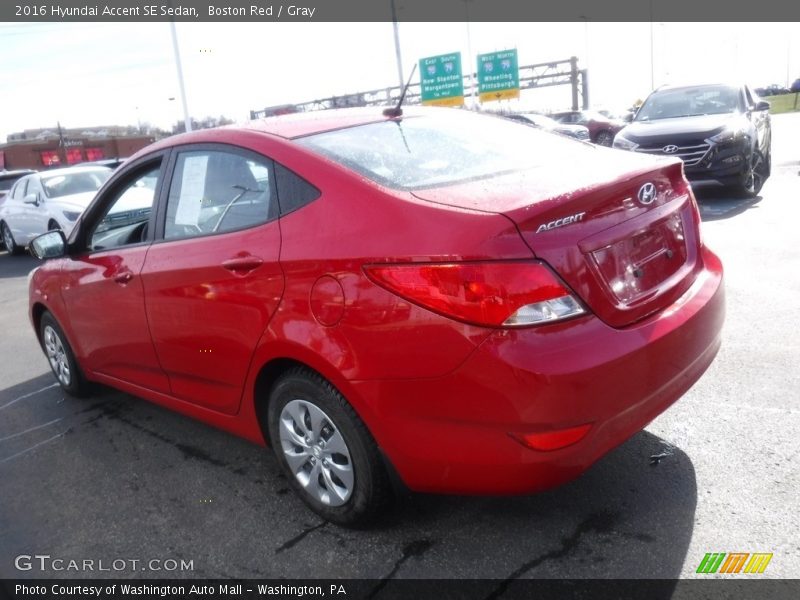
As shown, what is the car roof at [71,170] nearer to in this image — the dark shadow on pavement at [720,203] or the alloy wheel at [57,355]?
the alloy wheel at [57,355]

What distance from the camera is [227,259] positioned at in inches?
119

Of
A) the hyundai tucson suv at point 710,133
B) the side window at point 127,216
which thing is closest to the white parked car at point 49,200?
the side window at point 127,216

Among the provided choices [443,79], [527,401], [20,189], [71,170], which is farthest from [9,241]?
[443,79]

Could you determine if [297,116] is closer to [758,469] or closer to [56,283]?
[56,283]

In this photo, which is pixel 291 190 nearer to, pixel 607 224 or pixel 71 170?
pixel 607 224

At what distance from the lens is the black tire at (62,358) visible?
4.73m

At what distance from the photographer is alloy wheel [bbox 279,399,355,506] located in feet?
9.13

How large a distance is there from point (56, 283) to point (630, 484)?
3630mm

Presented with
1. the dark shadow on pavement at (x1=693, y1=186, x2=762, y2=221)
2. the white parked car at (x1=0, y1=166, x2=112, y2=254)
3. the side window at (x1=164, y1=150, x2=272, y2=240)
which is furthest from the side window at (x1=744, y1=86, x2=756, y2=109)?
the white parked car at (x1=0, y1=166, x2=112, y2=254)

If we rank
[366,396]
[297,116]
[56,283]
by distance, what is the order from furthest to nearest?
1. [56,283]
2. [297,116]
3. [366,396]

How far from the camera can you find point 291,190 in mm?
2869

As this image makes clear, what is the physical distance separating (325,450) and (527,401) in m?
0.95

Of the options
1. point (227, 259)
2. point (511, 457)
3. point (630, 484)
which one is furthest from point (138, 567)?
point (630, 484)

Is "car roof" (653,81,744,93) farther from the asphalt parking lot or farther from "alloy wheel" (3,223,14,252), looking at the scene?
"alloy wheel" (3,223,14,252)
